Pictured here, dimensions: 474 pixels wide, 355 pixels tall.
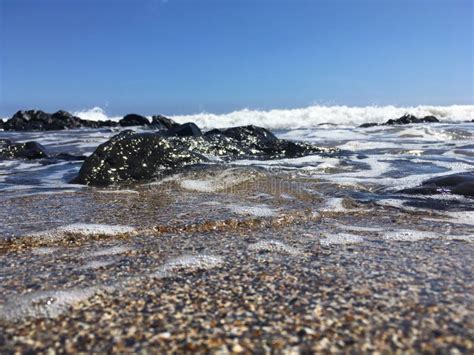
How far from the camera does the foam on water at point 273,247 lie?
2.29 m

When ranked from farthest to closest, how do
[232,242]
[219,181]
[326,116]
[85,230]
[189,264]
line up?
1. [326,116]
2. [219,181]
3. [85,230]
4. [232,242]
5. [189,264]

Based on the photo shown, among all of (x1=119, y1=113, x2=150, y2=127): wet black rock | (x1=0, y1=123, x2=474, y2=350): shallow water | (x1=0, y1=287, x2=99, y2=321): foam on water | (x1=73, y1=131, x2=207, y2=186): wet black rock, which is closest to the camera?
(x1=0, y1=287, x2=99, y2=321): foam on water

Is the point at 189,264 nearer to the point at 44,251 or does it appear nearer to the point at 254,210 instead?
the point at 44,251

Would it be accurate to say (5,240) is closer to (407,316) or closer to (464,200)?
(407,316)

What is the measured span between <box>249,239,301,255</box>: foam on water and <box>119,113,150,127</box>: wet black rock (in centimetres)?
2079

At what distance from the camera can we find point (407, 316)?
4.83 feet

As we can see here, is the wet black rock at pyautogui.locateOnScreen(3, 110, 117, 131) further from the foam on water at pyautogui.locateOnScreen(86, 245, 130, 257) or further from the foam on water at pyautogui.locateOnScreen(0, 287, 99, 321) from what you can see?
the foam on water at pyautogui.locateOnScreen(0, 287, 99, 321)

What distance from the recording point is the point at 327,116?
87.5 ft

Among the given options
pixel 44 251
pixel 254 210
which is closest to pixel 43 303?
pixel 44 251

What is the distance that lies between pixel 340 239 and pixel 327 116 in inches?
981

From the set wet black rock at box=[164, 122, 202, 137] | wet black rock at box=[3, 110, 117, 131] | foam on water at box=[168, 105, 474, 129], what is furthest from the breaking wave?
wet black rock at box=[164, 122, 202, 137]

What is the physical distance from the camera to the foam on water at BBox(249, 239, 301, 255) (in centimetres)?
229

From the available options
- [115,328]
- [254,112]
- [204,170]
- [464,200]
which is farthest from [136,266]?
[254,112]

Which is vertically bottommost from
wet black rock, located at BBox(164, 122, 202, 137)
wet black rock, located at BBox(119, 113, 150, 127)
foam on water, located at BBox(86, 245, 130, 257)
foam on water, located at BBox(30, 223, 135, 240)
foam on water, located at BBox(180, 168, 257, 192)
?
foam on water, located at BBox(86, 245, 130, 257)
